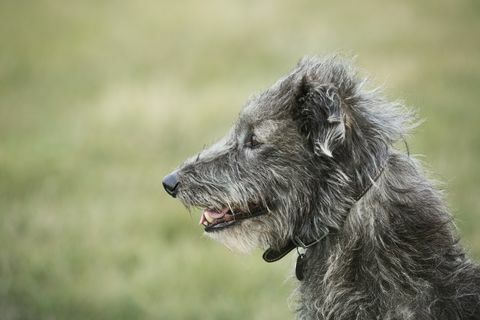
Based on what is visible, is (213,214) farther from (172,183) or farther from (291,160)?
(291,160)

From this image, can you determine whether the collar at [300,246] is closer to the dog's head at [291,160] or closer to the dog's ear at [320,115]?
the dog's head at [291,160]

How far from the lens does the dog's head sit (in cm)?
550

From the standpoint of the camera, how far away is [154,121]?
48.7 feet

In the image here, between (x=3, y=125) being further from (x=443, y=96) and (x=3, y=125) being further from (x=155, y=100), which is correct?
(x=443, y=96)

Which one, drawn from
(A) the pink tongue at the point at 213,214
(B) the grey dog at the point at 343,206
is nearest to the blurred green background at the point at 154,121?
(B) the grey dog at the point at 343,206

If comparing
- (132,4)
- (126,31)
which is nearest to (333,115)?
(126,31)

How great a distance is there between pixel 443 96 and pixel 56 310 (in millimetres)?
10067

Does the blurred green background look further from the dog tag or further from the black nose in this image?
the black nose

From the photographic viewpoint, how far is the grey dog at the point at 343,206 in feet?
17.6

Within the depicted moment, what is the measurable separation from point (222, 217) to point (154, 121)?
889cm

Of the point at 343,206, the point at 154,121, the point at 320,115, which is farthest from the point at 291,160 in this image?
the point at 154,121

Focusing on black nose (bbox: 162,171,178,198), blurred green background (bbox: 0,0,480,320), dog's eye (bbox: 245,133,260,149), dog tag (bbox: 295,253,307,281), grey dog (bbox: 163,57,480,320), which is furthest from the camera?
blurred green background (bbox: 0,0,480,320)

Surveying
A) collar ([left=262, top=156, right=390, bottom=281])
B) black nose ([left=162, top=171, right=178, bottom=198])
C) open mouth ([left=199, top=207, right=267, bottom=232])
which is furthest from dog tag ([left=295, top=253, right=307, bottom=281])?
black nose ([left=162, top=171, right=178, bottom=198])

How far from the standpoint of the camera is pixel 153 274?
9.70m
